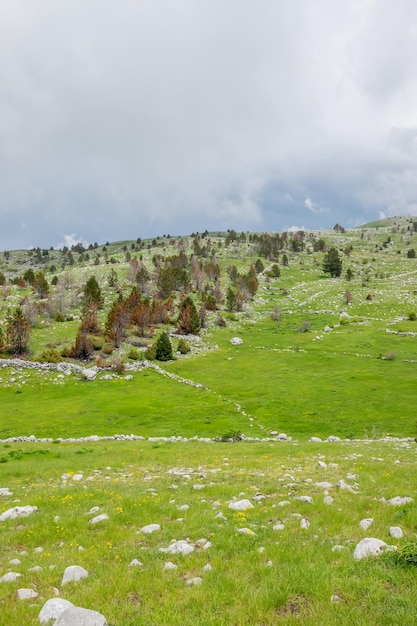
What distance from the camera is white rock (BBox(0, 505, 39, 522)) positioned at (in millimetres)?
11094

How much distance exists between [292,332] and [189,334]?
27.3 metres

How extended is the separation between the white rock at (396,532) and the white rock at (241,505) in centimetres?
381

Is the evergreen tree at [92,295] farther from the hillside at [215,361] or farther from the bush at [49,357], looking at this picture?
the bush at [49,357]

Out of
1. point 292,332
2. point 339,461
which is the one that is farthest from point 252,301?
point 339,461

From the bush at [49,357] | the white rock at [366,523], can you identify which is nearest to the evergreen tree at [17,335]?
the bush at [49,357]

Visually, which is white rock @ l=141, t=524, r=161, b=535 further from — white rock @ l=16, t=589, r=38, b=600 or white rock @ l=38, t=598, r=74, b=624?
white rock @ l=38, t=598, r=74, b=624

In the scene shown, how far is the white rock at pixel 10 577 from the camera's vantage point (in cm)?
705

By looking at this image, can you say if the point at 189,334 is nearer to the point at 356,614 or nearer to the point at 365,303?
the point at 365,303

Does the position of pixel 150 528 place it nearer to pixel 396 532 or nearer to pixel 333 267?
pixel 396 532

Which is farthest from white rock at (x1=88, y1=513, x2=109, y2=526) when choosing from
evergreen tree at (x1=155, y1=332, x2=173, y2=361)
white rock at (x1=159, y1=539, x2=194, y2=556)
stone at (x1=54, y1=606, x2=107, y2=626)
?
evergreen tree at (x1=155, y1=332, x2=173, y2=361)

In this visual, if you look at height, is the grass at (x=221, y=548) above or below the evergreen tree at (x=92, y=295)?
below

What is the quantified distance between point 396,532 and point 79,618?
6.71 m

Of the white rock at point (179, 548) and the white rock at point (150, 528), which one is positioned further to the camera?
the white rock at point (150, 528)

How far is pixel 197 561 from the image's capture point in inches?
291
